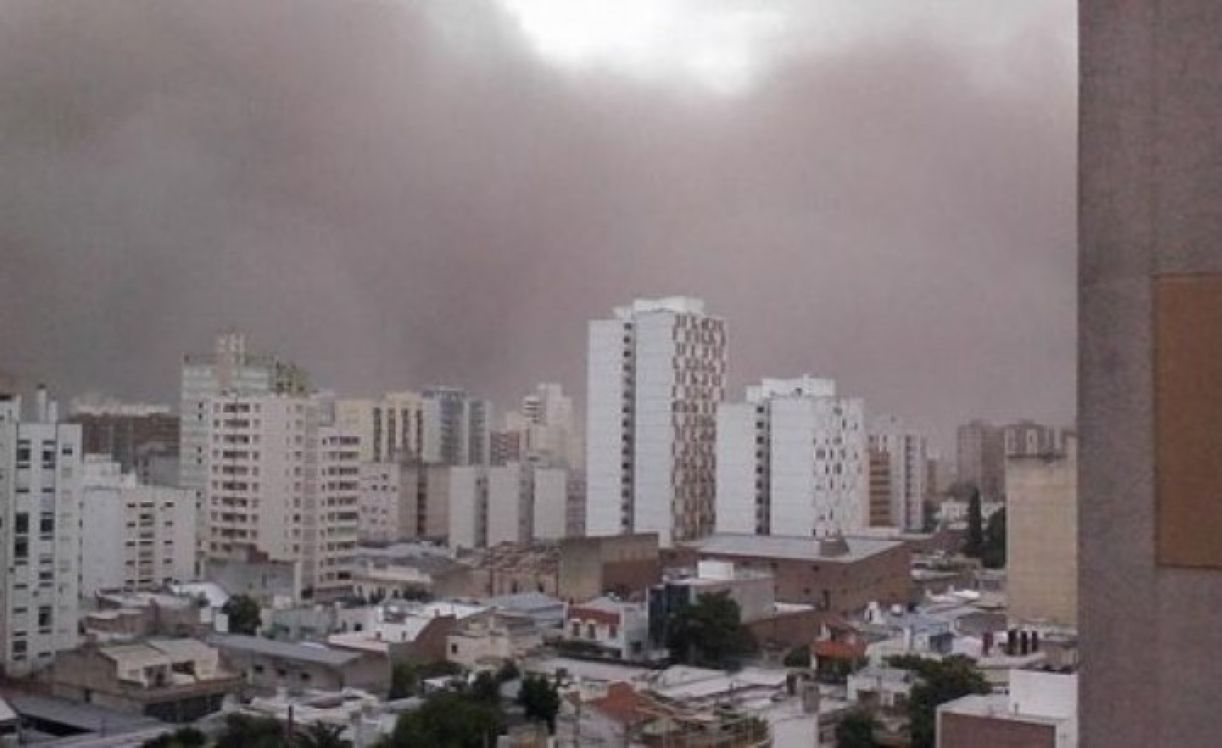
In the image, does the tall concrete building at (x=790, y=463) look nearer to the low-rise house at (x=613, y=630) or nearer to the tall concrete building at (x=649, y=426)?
the tall concrete building at (x=649, y=426)

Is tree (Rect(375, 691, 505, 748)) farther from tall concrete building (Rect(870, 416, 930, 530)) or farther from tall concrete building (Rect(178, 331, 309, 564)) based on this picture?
tall concrete building (Rect(870, 416, 930, 530))

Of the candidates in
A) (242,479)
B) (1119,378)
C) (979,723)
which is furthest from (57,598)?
(1119,378)

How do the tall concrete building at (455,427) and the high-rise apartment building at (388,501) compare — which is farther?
the tall concrete building at (455,427)

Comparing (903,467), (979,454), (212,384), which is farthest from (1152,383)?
(979,454)

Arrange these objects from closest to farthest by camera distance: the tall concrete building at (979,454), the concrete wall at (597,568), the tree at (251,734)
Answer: the tree at (251,734), the concrete wall at (597,568), the tall concrete building at (979,454)

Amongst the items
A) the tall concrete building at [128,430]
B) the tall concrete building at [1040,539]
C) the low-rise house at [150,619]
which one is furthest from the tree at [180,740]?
the tall concrete building at [128,430]

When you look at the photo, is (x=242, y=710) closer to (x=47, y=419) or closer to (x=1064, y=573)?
(x=47, y=419)

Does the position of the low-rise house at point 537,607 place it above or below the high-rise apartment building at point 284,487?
below
